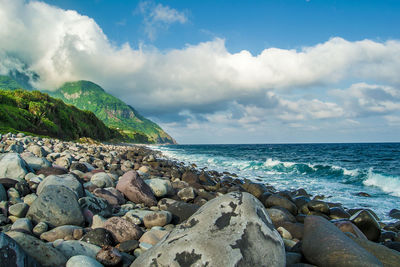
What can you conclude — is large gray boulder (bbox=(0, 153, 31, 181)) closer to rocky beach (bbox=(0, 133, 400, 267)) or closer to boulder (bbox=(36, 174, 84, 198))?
rocky beach (bbox=(0, 133, 400, 267))

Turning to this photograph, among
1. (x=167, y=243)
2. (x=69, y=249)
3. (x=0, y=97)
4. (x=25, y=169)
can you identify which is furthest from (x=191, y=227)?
(x=0, y=97)

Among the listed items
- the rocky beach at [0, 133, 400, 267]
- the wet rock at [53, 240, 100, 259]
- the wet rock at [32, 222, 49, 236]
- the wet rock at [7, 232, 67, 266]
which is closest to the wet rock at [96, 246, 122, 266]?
the rocky beach at [0, 133, 400, 267]

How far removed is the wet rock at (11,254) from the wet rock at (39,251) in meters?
0.29

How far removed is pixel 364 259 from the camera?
9.05ft

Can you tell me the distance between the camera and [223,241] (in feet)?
7.21

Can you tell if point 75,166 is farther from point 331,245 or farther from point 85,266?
point 331,245

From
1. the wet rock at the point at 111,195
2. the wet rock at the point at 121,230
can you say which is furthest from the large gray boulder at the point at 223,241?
the wet rock at the point at 111,195

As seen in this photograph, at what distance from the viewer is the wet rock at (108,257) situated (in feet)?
9.25

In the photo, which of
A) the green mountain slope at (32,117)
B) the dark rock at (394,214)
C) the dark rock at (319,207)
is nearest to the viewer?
the dark rock at (319,207)

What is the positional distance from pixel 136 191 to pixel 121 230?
8.37ft

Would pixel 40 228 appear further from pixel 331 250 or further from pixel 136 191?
pixel 331 250

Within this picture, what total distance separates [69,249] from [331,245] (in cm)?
343

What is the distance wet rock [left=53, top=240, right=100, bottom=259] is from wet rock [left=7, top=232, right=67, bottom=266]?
0.18 meters

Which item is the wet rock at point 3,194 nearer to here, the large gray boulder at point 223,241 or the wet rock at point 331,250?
the large gray boulder at point 223,241
